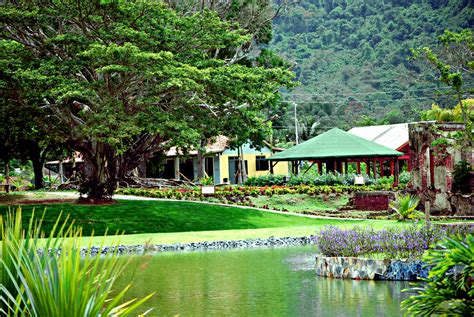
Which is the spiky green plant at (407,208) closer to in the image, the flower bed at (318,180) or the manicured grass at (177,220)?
the manicured grass at (177,220)

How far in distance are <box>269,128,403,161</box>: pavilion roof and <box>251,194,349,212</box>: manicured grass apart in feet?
13.6

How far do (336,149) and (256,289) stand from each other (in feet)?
95.5

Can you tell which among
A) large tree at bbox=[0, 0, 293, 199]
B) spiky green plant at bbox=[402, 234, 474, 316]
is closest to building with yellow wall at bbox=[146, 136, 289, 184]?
large tree at bbox=[0, 0, 293, 199]

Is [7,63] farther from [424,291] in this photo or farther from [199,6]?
[424,291]

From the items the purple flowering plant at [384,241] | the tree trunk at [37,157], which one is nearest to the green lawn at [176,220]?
the purple flowering plant at [384,241]

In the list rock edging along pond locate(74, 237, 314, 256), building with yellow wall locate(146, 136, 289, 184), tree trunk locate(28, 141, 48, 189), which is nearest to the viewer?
rock edging along pond locate(74, 237, 314, 256)

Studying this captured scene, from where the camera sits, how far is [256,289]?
14828 millimetres

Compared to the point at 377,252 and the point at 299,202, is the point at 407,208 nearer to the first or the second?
the point at 299,202

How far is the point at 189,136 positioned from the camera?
1254 inches

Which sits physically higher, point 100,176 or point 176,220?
point 100,176

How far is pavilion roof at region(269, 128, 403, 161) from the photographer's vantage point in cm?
4259

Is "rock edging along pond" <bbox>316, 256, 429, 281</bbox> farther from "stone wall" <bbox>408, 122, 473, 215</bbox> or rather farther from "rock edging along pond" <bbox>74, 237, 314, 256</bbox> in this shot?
"stone wall" <bbox>408, 122, 473, 215</bbox>

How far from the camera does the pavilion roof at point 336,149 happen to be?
42594 millimetres

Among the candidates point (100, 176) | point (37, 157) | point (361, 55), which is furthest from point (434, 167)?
point (361, 55)
